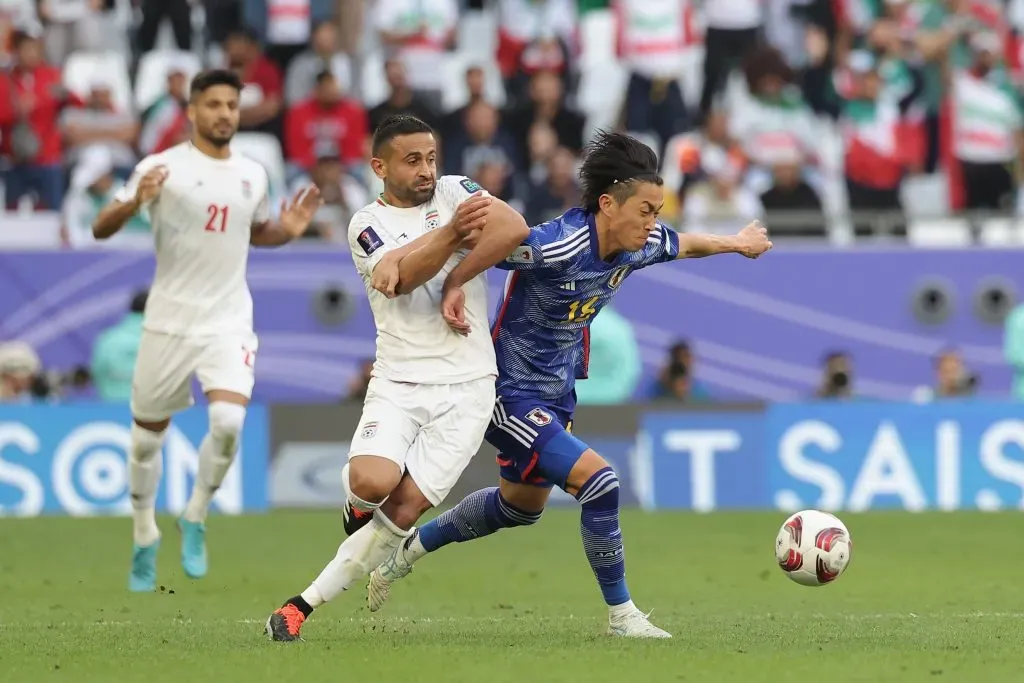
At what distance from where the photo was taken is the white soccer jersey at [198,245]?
11.9 m

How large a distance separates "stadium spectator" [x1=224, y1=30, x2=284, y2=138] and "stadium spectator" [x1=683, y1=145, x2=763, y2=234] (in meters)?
4.56

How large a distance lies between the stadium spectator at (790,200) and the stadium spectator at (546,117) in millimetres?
2121

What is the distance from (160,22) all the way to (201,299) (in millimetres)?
10732

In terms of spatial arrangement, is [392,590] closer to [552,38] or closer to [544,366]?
[544,366]

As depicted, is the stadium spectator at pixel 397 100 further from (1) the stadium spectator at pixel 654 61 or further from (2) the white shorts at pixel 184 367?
(2) the white shorts at pixel 184 367

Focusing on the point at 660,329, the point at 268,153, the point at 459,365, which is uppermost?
the point at 459,365

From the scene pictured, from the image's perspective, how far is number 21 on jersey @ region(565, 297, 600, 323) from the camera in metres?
9.27

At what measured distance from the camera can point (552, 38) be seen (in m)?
21.3

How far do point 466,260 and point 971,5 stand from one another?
15057mm

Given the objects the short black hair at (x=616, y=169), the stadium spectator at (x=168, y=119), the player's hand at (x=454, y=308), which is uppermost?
the short black hair at (x=616, y=169)

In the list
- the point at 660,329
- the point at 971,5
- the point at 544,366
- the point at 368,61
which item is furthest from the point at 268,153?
the point at 544,366

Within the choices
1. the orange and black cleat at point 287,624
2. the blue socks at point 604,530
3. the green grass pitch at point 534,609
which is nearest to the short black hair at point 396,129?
the blue socks at point 604,530

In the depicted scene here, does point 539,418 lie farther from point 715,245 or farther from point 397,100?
point 397,100

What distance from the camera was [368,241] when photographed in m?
8.92
